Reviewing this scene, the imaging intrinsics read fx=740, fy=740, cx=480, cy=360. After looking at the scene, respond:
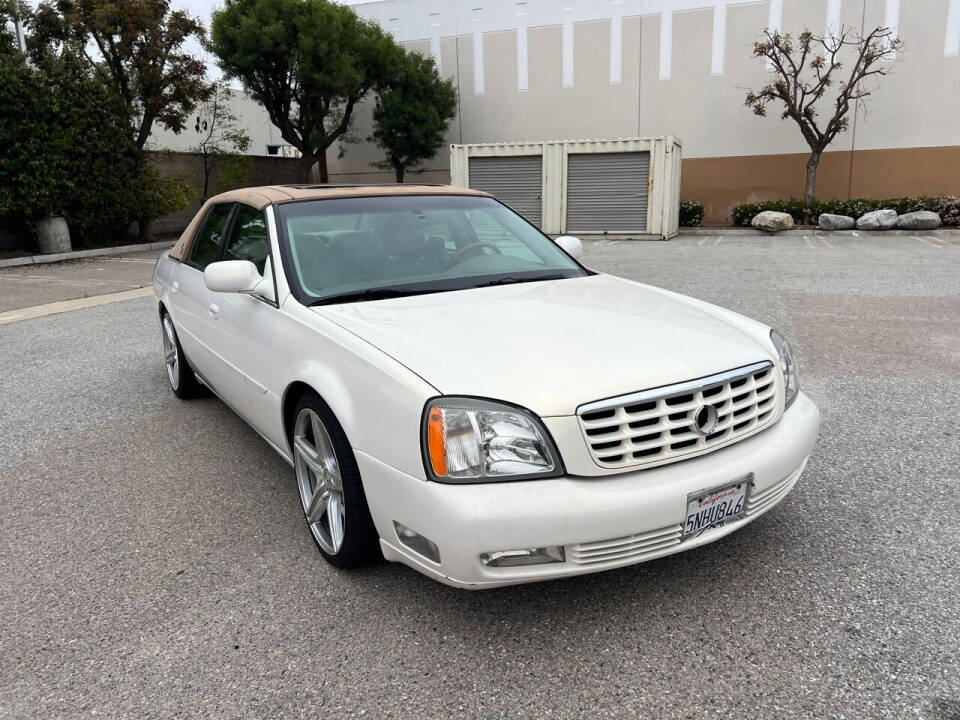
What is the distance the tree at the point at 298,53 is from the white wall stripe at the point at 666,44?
926 cm

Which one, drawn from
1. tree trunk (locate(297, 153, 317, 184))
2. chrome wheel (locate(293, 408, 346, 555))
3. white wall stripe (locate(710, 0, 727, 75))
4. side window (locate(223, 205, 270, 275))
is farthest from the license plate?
white wall stripe (locate(710, 0, 727, 75))

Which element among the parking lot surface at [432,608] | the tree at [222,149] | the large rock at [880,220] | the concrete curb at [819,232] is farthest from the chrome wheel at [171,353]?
the large rock at [880,220]

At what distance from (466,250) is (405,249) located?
34cm

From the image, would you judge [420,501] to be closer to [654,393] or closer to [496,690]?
[496,690]

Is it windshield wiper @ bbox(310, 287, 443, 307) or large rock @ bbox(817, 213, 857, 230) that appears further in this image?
large rock @ bbox(817, 213, 857, 230)

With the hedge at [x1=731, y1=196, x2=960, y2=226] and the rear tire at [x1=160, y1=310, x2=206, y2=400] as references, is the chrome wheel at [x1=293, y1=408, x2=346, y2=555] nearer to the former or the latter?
the rear tire at [x1=160, y1=310, x2=206, y2=400]

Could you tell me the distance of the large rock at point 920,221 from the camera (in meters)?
20.0

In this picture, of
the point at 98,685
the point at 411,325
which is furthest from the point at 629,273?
the point at 98,685

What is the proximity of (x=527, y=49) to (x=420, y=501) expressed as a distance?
27.3 metres

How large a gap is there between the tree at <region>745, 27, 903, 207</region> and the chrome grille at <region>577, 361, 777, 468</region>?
22456 millimetres

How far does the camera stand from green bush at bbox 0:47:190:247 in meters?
14.6

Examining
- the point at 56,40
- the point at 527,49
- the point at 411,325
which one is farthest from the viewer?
the point at 527,49

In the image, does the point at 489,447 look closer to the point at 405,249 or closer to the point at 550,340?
the point at 550,340

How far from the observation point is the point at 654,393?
7.66 feet
